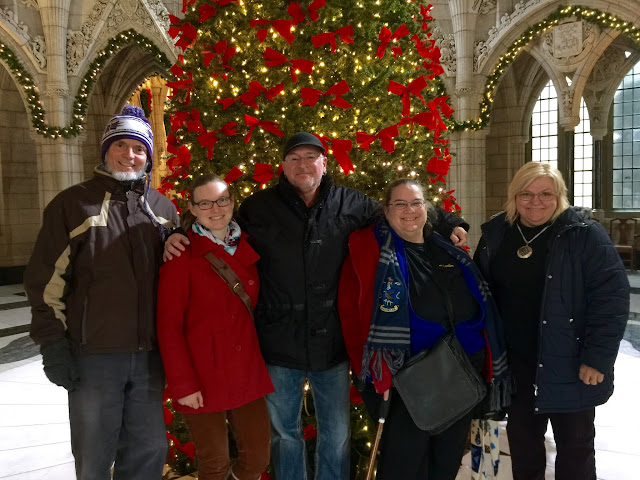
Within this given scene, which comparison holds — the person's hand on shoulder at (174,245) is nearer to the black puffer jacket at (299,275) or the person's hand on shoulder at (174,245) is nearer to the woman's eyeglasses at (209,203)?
the woman's eyeglasses at (209,203)

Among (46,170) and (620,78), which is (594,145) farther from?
(46,170)

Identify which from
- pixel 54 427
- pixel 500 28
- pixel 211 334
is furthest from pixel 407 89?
pixel 500 28

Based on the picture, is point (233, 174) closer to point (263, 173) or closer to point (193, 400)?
point (263, 173)

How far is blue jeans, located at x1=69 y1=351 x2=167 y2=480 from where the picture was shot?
190 centimetres

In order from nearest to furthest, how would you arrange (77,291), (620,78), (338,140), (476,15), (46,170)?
(77,291) < (338,140) < (476,15) < (46,170) < (620,78)

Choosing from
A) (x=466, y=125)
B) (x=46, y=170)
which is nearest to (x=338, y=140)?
(x=466, y=125)

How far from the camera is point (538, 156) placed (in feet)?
48.0

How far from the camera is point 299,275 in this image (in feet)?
6.66

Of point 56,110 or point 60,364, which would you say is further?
point 56,110

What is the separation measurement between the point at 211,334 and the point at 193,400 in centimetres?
26

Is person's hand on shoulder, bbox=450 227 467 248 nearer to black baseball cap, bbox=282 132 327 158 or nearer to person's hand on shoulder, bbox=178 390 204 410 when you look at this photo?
black baseball cap, bbox=282 132 327 158

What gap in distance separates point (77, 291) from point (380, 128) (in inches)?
61.0

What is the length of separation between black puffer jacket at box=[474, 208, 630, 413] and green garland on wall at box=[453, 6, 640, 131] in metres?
6.90

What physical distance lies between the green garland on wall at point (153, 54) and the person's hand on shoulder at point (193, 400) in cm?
760
